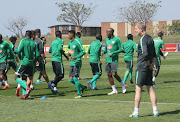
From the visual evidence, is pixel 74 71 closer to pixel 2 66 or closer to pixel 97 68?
pixel 97 68

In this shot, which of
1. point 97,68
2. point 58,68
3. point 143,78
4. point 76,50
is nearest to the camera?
point 143,78

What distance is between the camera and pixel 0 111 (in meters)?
9.45

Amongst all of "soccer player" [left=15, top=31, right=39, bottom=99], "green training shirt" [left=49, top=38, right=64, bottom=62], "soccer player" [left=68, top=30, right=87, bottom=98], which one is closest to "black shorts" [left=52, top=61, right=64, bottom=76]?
"green training shirt" [left=49, top=38, right=64, bottom=62]

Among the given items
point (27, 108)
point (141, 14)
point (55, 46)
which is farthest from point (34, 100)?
point (141, 14)

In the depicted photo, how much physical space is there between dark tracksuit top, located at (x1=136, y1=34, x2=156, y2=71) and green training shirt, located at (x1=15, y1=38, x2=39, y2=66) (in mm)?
4196

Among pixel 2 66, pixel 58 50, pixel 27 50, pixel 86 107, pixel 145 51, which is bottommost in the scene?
pixel 86 107

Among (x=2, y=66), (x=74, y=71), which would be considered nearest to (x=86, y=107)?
(x=74, y=71)

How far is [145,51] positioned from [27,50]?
14.7 feet

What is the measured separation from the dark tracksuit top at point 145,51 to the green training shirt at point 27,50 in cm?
420

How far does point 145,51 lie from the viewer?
823 cm

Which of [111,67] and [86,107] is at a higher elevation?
[111,67]

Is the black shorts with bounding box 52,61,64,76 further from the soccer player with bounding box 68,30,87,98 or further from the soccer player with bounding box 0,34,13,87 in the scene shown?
the soccer player with bounding box 0,34,13,87

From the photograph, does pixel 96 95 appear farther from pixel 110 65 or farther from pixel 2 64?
pixel 2 64

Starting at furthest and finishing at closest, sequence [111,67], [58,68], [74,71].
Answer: [58,68] → [111,67] → [74,71]
